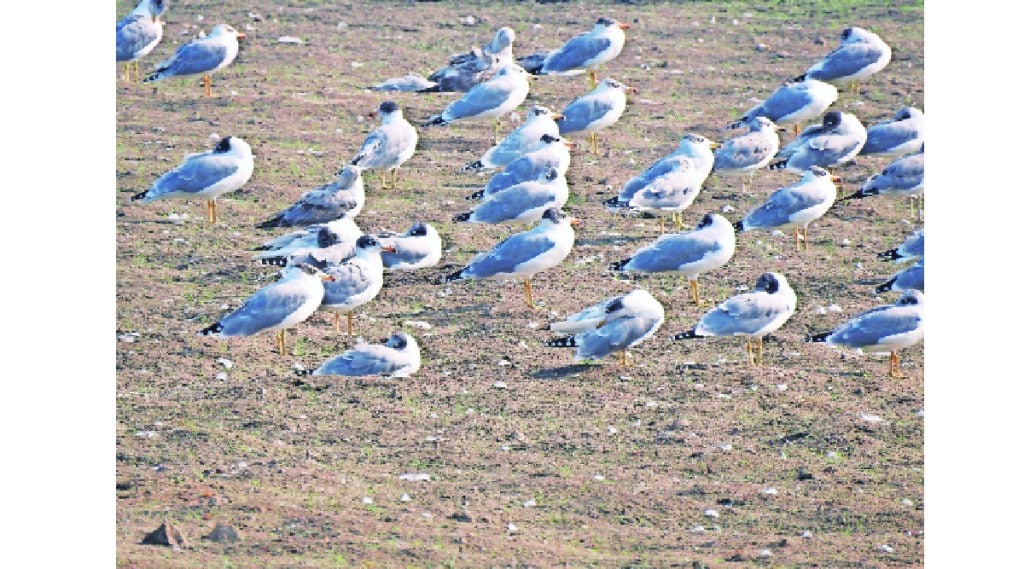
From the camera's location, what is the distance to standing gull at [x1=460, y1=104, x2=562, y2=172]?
18.4 metres

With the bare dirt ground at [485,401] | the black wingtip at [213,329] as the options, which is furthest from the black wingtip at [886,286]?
the black wingtip at [213,329]

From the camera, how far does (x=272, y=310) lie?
14398 mm

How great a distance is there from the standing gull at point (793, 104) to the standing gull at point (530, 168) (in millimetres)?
2291

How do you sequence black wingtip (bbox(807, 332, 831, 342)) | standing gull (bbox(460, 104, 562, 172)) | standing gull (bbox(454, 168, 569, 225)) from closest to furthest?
black wingtip (bbox(807, 332, 831, 342)) < standing gull (bbox(454, 168, 569, 225)) < standing gull (bbox(460, 104, 562, 172))

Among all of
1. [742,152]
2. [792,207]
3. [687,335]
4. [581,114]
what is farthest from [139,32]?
[687,335]

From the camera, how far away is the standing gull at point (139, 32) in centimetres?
2088

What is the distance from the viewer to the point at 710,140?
770 inches

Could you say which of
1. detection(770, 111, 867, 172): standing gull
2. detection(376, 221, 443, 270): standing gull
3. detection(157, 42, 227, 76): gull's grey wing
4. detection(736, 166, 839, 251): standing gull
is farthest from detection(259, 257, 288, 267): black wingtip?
detection(770, 111, 867, 172): standing gull

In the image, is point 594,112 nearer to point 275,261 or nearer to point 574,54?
point 574,54

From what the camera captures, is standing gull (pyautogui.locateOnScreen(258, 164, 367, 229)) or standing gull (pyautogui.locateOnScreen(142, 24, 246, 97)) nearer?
standing gull (pyautogui.locateOnScreen(258, 164, 367, 229))

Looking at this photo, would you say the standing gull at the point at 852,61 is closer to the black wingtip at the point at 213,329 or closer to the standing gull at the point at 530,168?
the standing gull at the point at 530,168

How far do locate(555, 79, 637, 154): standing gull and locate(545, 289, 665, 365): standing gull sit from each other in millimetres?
5023

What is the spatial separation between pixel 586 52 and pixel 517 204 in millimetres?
4654

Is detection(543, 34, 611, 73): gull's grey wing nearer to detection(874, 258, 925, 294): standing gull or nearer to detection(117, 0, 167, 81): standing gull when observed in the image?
detection(117, 0, 167, 81): standing gull
